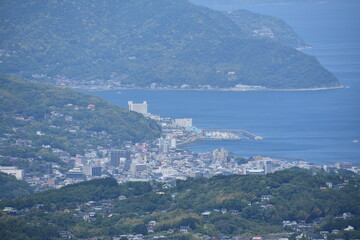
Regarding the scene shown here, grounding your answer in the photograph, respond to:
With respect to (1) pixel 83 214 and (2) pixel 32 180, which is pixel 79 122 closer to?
(2) pixel 32 180

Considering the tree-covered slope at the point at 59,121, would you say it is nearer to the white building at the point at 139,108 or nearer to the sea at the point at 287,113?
the white building at the point at 139,108

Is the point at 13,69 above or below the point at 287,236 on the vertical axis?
above

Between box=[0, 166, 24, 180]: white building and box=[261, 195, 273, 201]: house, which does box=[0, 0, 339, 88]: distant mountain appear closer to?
box=[0, 166, 24, 180]: white building

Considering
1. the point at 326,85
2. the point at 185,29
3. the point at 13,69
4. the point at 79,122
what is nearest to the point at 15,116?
the point at 79,122

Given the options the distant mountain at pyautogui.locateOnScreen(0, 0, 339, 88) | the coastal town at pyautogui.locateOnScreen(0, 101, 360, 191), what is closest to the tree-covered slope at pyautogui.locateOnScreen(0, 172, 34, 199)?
the coastal town at pyautogui.locateOnScreen(0, 101, 360, 191)

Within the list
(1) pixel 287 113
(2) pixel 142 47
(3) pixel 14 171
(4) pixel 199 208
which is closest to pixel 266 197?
(4) pixel 199 208

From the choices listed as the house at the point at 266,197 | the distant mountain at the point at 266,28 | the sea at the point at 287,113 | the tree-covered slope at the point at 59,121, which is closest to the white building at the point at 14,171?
the tree-covered slope at the point at 59,121
